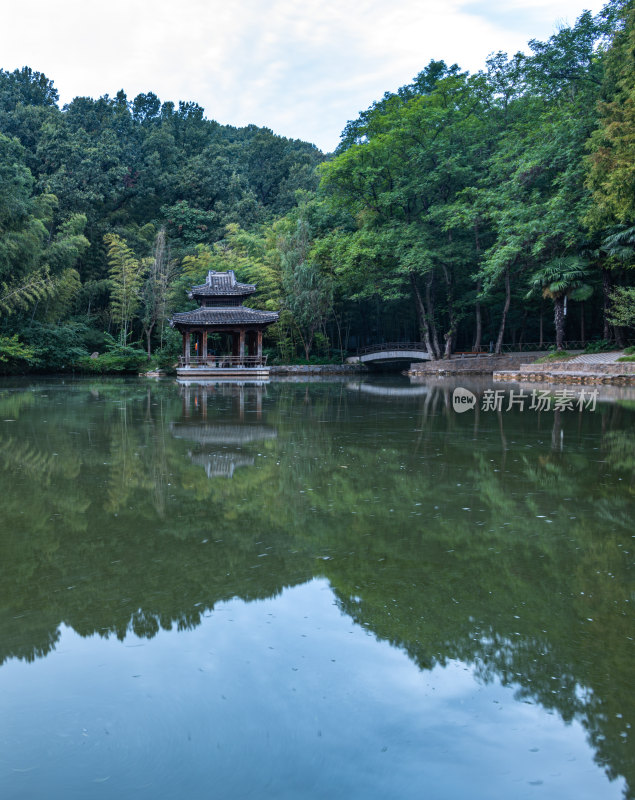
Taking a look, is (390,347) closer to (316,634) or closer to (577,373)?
(577,373)

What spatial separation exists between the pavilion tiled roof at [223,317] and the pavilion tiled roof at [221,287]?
0.84m

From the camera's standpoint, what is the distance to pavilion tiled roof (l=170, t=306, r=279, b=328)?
2652cm

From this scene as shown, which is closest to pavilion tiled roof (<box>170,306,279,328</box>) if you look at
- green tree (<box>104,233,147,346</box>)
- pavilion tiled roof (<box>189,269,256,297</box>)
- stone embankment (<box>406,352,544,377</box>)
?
pavilion tiled roof (<box>189,269,256,297</box>)

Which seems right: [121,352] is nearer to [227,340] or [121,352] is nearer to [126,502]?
[227,340]

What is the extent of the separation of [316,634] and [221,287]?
27060 millimetres

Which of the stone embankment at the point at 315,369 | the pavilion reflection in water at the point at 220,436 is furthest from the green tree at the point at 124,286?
the pavilion reflection in water at the point at 220,436

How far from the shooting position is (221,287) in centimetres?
2803

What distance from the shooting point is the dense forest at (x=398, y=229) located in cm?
2152

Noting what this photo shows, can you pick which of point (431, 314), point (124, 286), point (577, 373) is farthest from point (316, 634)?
point (124, 286)

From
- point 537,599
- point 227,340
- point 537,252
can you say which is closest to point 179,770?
point 537,599

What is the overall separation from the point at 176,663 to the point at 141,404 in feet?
33.9

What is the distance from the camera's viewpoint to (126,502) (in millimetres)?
3895

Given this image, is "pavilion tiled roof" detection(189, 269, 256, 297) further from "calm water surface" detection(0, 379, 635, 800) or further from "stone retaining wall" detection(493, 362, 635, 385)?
"calm water surface" detection(0, 379, 635, 800)

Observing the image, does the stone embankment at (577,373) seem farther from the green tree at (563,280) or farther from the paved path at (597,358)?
the green tree at (563,280)
